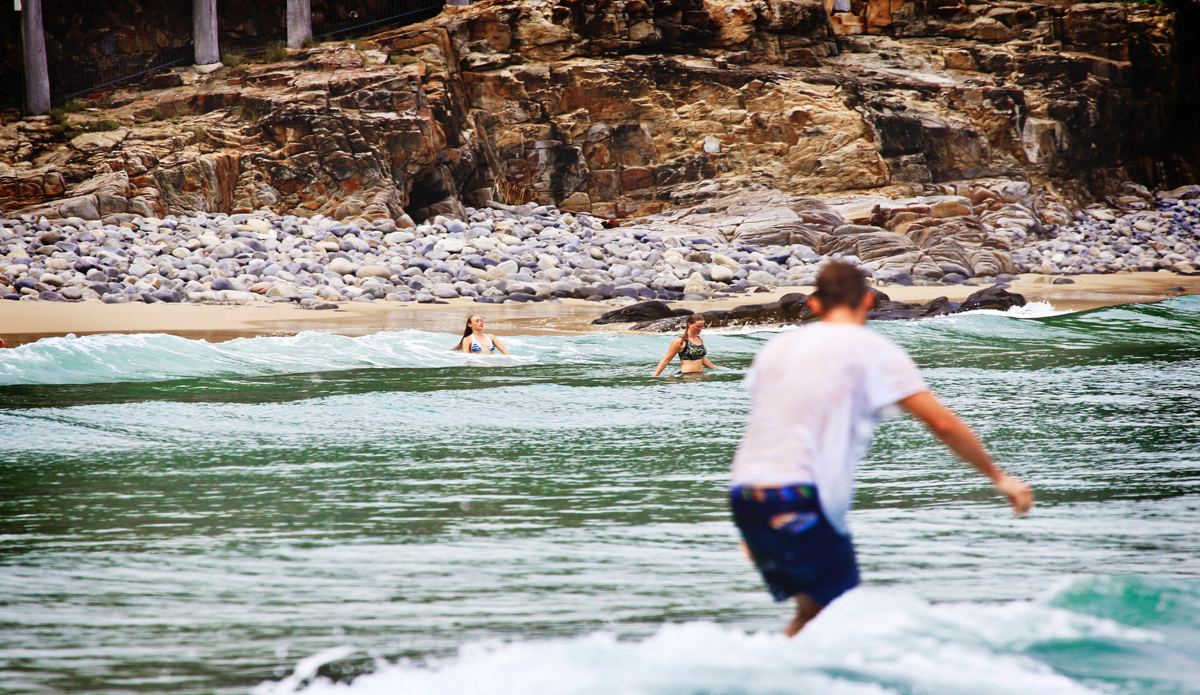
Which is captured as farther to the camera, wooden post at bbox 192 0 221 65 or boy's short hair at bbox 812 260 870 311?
wooden post at bbox 192 0 221 65

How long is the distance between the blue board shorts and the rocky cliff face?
23920 millimetres

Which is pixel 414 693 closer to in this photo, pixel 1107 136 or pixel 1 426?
pixel 1 426

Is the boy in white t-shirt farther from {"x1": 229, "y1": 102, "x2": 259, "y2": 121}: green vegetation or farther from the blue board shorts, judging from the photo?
{"x1": 229, "y1": 102, "x2": 259, "y2": 121}: green vegetation

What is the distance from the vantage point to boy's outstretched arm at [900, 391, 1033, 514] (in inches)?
105

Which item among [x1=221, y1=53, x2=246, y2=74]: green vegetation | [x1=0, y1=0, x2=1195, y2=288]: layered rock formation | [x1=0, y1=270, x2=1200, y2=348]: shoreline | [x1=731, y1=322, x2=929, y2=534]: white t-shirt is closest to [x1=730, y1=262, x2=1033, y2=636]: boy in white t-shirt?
[x1=731, y1=322, x2=929, y2=534]: white t-shirt

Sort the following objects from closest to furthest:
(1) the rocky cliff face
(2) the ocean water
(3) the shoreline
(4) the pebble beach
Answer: (2) the ocean water < (3) the shoreline < (4) the pebble beach < (1) the rocky cliff face

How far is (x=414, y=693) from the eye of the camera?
306 cm

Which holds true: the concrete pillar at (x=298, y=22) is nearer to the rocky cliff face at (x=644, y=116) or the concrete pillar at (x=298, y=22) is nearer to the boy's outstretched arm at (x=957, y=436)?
the rocky cliff face at (x=644, y=116)

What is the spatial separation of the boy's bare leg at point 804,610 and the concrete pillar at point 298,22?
28.9 m

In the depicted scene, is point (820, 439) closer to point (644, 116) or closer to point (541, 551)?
point (541, 551)

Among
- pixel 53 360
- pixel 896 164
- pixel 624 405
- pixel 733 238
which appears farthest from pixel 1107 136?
pixel 53 360

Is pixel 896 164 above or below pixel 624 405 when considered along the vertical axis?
above

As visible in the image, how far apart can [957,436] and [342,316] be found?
13618 millimetres

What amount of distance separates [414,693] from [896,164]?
30.8m
